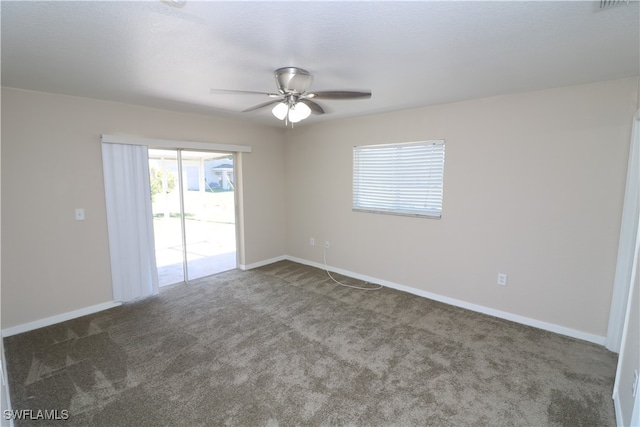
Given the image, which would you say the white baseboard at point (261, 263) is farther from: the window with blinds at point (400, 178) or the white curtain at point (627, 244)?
the white curtain at point (627, 244)

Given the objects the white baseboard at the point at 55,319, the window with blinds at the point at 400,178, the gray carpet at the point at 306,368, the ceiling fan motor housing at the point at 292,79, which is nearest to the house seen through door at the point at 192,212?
the white baseboard at the point at 55,319

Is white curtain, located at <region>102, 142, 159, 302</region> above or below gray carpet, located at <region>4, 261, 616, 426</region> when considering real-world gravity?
above

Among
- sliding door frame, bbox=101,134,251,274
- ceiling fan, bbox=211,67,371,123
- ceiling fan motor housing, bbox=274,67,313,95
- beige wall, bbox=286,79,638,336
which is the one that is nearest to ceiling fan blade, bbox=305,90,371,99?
ceiling fan, bbox=211,67,371,123

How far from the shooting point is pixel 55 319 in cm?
305

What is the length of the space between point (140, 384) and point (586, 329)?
3930mm

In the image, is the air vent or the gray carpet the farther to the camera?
the gray carpet

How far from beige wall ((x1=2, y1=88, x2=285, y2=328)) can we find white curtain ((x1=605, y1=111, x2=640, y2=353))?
4855 millimetres

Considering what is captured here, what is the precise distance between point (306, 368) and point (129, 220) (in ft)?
9.17

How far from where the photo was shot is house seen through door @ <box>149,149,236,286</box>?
12.9 ft

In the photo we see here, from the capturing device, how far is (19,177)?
9.15ft

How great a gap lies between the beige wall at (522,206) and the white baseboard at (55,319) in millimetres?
3461

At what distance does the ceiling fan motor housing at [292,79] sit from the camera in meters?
2.21

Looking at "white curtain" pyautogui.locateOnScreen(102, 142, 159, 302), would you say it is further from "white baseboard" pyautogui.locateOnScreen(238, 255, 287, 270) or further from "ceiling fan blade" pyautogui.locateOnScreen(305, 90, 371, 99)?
"ceiling fan blade" pyautogui.locateOnScreen(305, 90, 371, 99)

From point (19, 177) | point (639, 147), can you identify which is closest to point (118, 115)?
point (19, 177)
